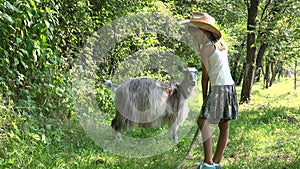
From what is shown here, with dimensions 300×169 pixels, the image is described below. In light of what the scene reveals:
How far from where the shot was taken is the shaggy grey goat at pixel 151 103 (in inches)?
231

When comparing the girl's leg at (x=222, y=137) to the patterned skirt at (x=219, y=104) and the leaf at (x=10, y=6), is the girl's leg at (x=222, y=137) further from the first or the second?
the leaf at (x=10, y=6)

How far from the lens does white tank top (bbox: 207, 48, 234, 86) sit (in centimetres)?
381

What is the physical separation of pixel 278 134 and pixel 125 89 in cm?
284

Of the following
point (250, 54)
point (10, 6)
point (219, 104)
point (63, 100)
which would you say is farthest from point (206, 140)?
point (250, 54)

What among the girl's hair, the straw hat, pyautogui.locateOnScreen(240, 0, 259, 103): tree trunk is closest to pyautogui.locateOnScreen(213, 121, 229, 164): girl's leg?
the girl's hair

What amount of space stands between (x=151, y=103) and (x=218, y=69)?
2.32 m

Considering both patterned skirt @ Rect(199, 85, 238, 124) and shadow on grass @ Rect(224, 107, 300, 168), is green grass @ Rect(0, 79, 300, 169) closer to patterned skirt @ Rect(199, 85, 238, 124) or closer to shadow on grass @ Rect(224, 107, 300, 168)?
shadow on grass @ Rect(224, 107, 300, 168)

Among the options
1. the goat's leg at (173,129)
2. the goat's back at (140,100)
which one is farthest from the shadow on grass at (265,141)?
the goat's back at (140,100)

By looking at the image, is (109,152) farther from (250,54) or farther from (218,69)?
(250,54)

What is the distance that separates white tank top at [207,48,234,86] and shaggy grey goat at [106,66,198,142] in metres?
2.20

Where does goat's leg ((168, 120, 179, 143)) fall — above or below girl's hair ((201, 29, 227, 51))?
below

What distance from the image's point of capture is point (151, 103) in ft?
19.7

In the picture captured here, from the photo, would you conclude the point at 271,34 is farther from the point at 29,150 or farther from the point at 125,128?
the point at 29,150

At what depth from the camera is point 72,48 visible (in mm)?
6082
